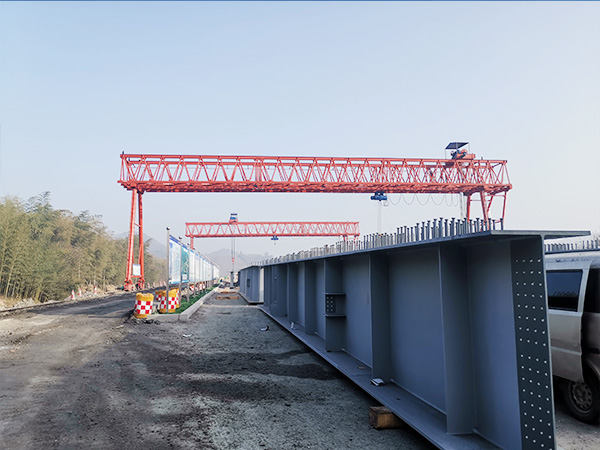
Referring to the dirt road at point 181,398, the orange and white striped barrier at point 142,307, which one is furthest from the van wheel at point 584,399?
the orange and white striped barrier at point 142,307

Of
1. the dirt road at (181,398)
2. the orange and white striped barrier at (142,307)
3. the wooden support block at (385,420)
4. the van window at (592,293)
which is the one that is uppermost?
the van window at (592,293)

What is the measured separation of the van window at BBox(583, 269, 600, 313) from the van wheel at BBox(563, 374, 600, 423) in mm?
759

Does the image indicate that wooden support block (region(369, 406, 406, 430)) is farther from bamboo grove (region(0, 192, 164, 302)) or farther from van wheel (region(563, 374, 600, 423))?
bamboo grove (region(0, 192, 164, 302))

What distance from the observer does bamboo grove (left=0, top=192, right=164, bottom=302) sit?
85.1 feet

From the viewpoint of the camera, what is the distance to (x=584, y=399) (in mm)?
4594

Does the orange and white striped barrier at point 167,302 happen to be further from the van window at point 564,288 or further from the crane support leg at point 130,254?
the crane support leg at point 130,254

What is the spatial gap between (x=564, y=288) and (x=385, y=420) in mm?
2836

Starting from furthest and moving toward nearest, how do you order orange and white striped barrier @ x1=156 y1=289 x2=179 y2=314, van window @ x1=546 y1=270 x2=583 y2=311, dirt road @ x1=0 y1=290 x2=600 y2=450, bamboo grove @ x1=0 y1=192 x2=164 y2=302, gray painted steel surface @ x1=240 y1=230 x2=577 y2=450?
bamboo grove @ x1=0 y1=192 x2=164 y2=302
orange and white striped barrier @ x1=156 y1=289 x2=179 y2=314
van window @ x1=546 y1=270 x2=583 y2=311
dirt road @ x1=0 y1=290 x2=600 y2=450
gray painted steel surface @ x1=240 y1=230 x2=577 y2=450

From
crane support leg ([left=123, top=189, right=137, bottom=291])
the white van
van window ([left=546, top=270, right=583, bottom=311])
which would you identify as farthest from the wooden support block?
crane support leg ([left=123, top=189, right=137, bottom=291])

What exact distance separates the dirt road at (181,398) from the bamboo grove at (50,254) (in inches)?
755

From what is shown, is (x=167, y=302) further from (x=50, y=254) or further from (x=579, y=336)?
(x=50, y=254)

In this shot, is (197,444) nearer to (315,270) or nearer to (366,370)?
(366,370)

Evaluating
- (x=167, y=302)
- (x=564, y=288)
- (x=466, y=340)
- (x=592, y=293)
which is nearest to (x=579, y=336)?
(x=592, y=293)

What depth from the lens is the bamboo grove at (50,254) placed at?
1022 inches
